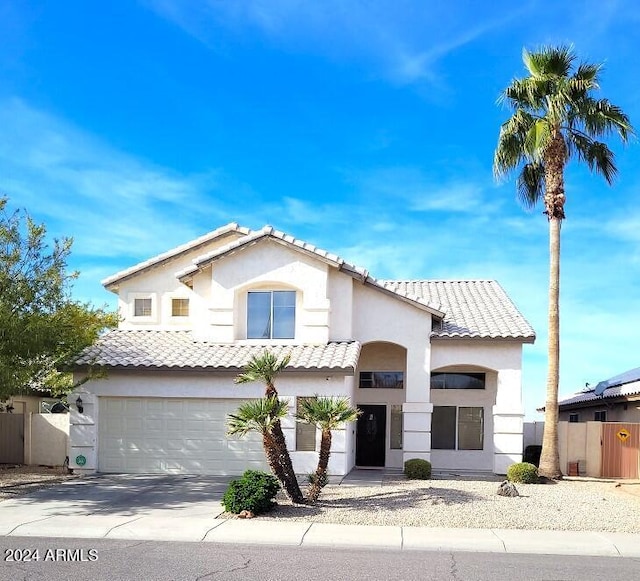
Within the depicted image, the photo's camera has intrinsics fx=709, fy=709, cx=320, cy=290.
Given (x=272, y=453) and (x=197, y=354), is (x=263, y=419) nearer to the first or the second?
(x=272, y=453)

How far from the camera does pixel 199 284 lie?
875 inches

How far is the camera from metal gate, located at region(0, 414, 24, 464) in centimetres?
2230

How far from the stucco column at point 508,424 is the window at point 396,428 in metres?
3.54

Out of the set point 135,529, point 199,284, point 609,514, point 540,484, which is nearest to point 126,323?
point 199,284

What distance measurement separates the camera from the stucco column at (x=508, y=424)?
21.1 m

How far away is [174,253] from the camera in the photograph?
80.1ft

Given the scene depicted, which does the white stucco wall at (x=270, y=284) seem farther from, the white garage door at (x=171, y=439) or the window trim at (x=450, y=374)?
the window trim at (x=450, y=374)

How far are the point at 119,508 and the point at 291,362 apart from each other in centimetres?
656

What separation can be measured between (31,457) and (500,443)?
14.4 m

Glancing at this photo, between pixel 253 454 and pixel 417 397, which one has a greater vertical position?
pixel 417 397

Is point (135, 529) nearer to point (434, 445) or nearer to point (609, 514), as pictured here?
point (609, 514)

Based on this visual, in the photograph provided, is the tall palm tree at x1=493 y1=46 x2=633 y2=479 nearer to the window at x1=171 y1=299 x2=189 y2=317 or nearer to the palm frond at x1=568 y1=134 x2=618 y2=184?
the palm frond at x1=568 y1=134 x2=618 y2=184

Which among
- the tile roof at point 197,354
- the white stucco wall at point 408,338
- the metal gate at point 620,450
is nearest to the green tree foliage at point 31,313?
the tile roof at point 197,354

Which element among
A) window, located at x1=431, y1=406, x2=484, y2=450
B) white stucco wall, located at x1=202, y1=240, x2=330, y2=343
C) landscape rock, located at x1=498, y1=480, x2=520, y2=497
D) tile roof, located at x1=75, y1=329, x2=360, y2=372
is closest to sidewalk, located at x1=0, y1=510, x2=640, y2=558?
landscape rock, located at x1=498, y1=480, x2=520, y2=497
